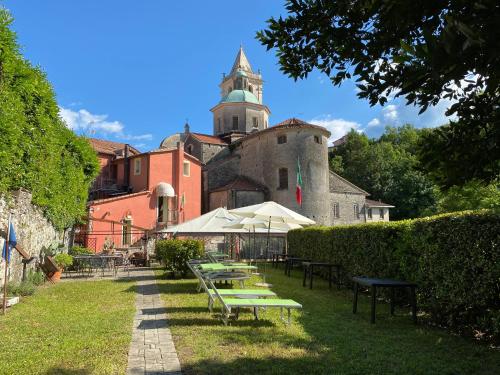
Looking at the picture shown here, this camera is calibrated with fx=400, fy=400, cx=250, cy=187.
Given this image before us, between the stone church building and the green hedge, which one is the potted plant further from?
the stone church building

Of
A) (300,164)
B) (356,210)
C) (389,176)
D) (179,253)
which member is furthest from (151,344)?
(389,176)

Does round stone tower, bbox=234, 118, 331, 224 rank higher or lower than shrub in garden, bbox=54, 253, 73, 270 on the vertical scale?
higher

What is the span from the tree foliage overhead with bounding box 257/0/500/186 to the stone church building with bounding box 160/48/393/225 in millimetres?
29643

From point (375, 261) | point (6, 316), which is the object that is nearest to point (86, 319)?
point (6, 316)

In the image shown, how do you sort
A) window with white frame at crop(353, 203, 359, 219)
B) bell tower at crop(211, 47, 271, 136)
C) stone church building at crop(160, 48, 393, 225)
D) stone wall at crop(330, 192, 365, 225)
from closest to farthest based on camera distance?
stone church building at crop(160, 48, 393, 225), stone wall at crop(330, 192, 365, 225), window with white frame at crop(353, 203, 359, 219), bell tower at crop(211, 47, 271, 136)

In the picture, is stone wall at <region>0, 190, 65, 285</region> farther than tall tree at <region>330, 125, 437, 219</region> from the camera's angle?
No

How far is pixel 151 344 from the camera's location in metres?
5.61

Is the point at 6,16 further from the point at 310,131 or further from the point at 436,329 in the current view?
the point at 310,131

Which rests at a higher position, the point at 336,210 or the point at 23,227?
the point at 336,210

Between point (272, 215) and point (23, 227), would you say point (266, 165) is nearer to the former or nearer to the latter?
point (272, 215)

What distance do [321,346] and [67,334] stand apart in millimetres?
3877

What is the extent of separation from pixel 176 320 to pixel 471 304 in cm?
493

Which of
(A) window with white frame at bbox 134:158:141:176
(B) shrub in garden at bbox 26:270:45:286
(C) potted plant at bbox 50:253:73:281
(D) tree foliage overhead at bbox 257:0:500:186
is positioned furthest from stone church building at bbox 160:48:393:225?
(D) tree foliage overhead at bbox 257:0:500:186

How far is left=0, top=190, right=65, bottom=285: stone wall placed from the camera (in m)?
9.28
